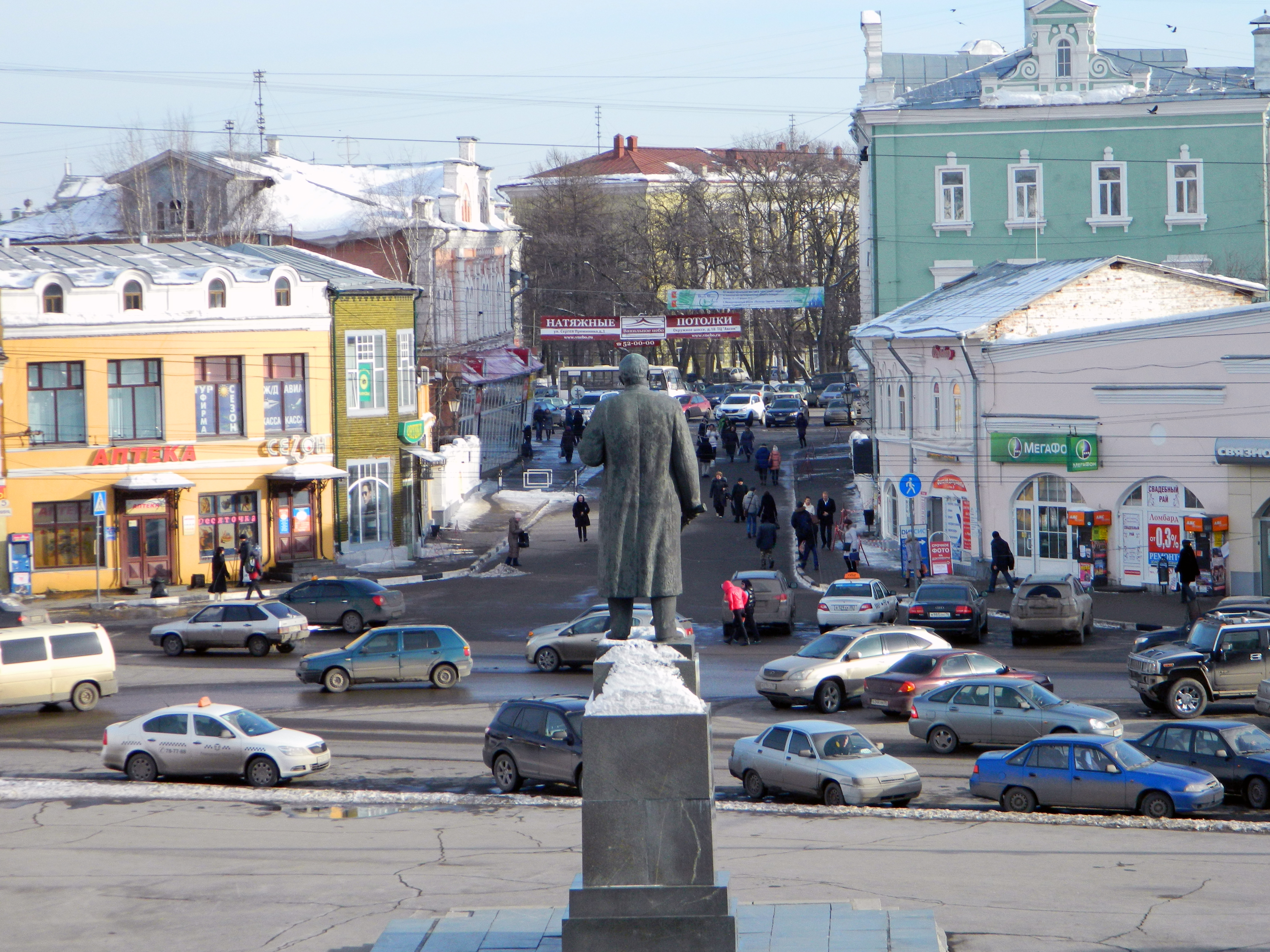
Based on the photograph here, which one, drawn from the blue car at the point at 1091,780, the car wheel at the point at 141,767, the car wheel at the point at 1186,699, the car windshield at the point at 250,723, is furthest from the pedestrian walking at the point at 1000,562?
the car wheel at the point at 141,767

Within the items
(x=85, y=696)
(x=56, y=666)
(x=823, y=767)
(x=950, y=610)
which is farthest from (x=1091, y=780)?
(x=56, y=666)

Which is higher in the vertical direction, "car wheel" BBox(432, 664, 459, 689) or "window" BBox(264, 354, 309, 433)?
A: "window" BBox(264, 354, 309, 433)

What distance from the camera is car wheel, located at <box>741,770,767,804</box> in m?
18.8

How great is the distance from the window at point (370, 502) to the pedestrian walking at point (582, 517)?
559 cm

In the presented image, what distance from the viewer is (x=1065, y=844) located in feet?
52.1

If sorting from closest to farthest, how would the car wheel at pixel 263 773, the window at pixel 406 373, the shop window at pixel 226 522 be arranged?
the car wheel at pixel 263 773, the shop window at pixel 226 522, the window at pixel 406 373

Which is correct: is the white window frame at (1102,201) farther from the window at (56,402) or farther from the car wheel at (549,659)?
the window at (56,402)

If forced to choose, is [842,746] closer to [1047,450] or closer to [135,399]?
[1047,450]

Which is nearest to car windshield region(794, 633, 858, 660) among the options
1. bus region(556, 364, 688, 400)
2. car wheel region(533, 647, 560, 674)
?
car wheel region(533, 647, 560, 674)

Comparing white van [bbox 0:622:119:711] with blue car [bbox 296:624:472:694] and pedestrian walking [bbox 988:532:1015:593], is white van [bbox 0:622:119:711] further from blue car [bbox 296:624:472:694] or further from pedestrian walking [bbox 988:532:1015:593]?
pedestrian walking [bbox 988:532:1015:593]

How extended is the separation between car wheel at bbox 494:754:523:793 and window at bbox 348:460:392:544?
2292cm

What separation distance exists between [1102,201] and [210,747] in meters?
39.6

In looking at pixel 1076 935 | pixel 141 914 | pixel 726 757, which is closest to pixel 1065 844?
pixel 1076 935

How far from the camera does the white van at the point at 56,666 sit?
24141 mm
